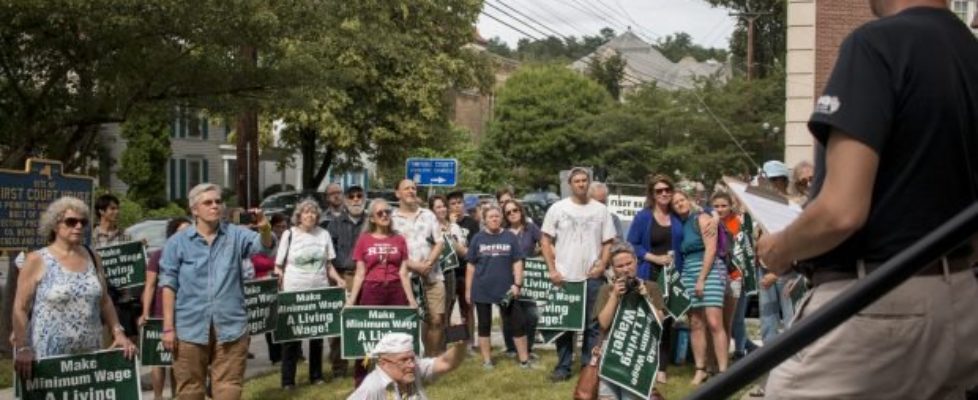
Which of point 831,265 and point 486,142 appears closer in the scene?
point 831,265

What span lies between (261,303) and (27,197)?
7.32 ft

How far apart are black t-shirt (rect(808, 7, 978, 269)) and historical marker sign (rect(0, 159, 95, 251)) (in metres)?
9.53

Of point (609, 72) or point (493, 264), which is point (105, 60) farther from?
point (609, 72)

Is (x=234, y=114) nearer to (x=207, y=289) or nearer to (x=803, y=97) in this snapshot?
(x=207, y=289)

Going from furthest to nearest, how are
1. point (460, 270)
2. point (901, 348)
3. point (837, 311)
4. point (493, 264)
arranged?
point (460, 270) → point (493, 264) → point (901, 348) → point (837, 311)

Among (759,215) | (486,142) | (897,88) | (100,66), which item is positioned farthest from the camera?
(486,142)

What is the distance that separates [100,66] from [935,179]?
13795 millimetres

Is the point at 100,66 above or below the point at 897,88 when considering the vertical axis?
above

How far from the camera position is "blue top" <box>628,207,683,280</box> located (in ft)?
40.2

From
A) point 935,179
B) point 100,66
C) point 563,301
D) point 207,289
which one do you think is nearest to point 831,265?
point 935,179

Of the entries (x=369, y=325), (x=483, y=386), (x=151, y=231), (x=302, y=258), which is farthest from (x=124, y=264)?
(x=151, y=231)

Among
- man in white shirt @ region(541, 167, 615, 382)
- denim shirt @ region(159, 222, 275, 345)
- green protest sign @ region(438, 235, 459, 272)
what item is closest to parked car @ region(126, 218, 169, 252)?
green protest sign @ region(438, 235, 459, 272)

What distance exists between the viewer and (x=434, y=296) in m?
13.1

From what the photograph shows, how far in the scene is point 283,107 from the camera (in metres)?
18.3
